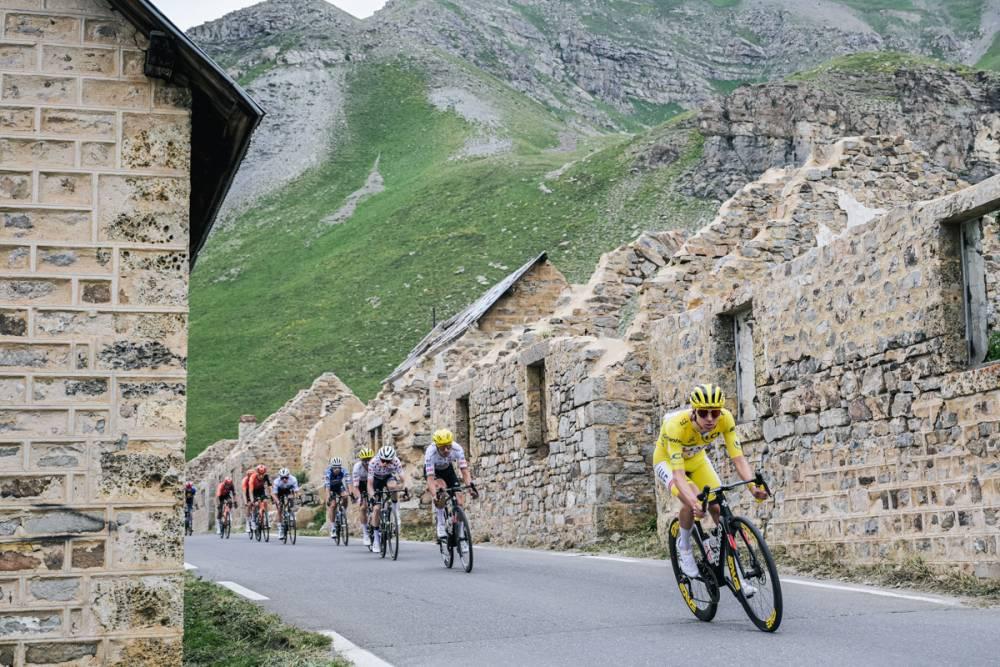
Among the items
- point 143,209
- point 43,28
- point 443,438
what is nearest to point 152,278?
point 143,209

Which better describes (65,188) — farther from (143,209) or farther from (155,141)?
(155,141)

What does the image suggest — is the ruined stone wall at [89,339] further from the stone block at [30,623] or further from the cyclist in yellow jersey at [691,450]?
the cyclist in yellow jersey at [691,450]

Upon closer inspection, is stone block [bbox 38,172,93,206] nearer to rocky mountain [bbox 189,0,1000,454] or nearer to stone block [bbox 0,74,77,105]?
stone block [bbox 0,74,77,105]

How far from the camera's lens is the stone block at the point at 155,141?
7438mm

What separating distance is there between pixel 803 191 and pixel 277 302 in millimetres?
76845

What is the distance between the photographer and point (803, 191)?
16656 millimetres

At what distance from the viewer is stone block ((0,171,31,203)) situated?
720cm

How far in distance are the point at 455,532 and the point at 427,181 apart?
95.7 meters

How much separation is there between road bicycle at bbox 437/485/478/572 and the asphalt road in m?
0.30

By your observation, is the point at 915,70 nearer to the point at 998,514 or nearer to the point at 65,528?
the point at 998,514

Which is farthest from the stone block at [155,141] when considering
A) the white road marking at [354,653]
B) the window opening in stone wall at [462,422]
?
the window opening in stone wall at [462,422]

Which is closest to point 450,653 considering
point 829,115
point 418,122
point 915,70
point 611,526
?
point 611,526

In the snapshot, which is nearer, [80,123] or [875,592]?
[80,123]

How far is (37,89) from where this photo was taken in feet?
24.1
